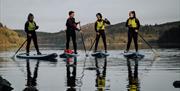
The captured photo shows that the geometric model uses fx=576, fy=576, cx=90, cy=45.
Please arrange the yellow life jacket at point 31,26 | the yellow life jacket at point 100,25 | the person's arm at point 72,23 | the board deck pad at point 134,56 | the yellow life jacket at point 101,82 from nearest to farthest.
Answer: the yellow life jacket at point 101,82
the board deck pad at point 134,56
the yellow life jacket at point 31,26
the person's arm at point 72,23
the yellow life jacket at point 100,25

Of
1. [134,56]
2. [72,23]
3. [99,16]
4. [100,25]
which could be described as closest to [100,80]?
[134,56]

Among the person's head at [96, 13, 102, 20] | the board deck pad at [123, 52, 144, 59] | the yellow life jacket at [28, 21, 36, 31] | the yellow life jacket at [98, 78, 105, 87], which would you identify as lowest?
the yellow life jacket at [98, 78, 105, 87]

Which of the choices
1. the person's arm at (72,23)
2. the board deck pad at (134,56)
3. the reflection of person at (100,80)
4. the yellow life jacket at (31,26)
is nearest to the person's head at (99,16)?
the person's arm at (72,23)

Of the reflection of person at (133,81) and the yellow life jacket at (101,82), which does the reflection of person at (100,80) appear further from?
the reflection of person at (133,81)

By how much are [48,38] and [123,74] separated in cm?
15313

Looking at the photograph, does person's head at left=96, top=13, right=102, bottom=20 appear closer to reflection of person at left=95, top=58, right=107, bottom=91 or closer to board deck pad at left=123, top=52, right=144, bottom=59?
board deck pad at left=123, top=52, right=144, bottom=59

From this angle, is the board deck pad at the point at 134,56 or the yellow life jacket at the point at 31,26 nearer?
the board deck pad at the point at 134,56

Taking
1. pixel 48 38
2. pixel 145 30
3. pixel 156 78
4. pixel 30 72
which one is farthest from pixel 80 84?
pixel 48 38

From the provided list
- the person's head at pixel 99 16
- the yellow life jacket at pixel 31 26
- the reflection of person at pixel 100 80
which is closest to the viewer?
the reflection of person at pixel 100 80

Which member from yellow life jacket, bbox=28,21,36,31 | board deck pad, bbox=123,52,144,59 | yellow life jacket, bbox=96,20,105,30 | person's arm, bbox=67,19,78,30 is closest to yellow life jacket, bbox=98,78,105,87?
board deck pad, bbox=123,52,144,59

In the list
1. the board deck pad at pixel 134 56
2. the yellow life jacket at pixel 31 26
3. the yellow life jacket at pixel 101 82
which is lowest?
the yellow life jacket at pixel 101 82

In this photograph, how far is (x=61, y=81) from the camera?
16.4 m

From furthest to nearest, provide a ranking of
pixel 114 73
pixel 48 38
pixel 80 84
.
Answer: pixel 48 38 → pixel 114 73 → pixel 80 84

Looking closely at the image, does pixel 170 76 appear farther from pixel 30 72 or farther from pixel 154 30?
pixel 154 30
